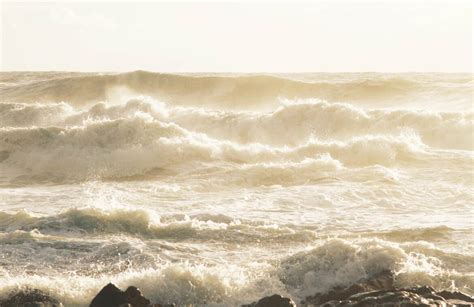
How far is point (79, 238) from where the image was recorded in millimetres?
9898

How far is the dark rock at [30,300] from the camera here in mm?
7091

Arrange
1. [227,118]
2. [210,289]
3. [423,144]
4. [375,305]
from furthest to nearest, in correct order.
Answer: [227,118]
[423,144]
[210,289]
[375,305]

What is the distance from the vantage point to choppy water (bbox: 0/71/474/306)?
26.2 feet

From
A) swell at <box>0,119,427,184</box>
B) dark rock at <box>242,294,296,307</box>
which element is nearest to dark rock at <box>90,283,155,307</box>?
dark rock at <box>242,294,296,307</box>

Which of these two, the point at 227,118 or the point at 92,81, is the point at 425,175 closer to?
the point at 227,118

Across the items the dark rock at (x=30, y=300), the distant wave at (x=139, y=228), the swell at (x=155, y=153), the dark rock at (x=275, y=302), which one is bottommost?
the swell at (x=155, y=153)

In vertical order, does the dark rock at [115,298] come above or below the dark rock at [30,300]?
above

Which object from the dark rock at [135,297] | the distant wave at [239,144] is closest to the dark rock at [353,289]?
the dark rock at [135,297]

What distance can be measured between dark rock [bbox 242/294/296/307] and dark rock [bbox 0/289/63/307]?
83.9 inches

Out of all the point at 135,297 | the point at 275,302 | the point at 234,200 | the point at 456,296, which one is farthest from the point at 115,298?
the point at 234,200

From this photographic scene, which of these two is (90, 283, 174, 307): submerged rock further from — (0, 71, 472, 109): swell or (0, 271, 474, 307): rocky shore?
(0, 71, 472, 109): swell

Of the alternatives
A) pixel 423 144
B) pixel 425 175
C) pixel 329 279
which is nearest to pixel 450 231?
pixel 329 279

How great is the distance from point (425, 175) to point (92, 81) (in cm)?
2564

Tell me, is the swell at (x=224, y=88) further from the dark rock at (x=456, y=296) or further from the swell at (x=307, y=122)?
the dark rock at (x=456, y=296)
